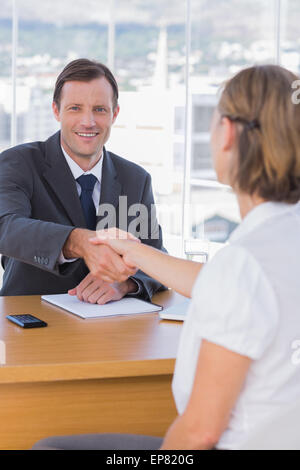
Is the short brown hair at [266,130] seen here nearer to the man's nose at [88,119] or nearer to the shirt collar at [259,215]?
the shirt collar at [259,215]

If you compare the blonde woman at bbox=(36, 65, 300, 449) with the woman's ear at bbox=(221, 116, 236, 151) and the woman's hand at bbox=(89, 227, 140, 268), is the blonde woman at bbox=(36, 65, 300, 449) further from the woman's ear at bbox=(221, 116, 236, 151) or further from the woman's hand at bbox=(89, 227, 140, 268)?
the woman's hand at bbox=(89, 227, 140, 268)

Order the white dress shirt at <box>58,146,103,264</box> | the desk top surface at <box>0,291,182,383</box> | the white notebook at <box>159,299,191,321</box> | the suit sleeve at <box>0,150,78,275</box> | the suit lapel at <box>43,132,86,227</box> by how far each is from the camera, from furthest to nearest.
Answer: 1. the white dress shirt at <box>58,146,103,264</box>
2. the suit lapel at <box>43,132,86,227</box>
3. the suit sleeve at <box>0,150,78,275</box>
4. the white notebook at <box>159,299,191,321</box>
5. the desk top surface at <box>0,291,182,383</box>

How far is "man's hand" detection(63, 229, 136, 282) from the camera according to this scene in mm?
2139

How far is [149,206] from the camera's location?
9.33 ft

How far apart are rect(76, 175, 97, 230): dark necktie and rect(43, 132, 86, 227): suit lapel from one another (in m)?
0.05

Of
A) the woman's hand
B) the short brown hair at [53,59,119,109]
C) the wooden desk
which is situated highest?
the short brown hair at [53,59,119,109]

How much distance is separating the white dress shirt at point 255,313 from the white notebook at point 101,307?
83cm

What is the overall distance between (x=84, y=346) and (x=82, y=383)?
0.31 ft

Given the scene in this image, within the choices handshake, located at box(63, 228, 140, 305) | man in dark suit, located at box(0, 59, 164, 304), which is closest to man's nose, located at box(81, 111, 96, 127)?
man in dark suit, located at box(0, 59, 164, 304)

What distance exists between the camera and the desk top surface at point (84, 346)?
167 centimetres

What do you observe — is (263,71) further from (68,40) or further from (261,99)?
(68,40)

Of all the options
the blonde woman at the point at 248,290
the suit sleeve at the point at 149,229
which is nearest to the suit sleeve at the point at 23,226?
the suit sleeve at the point at 149,229
